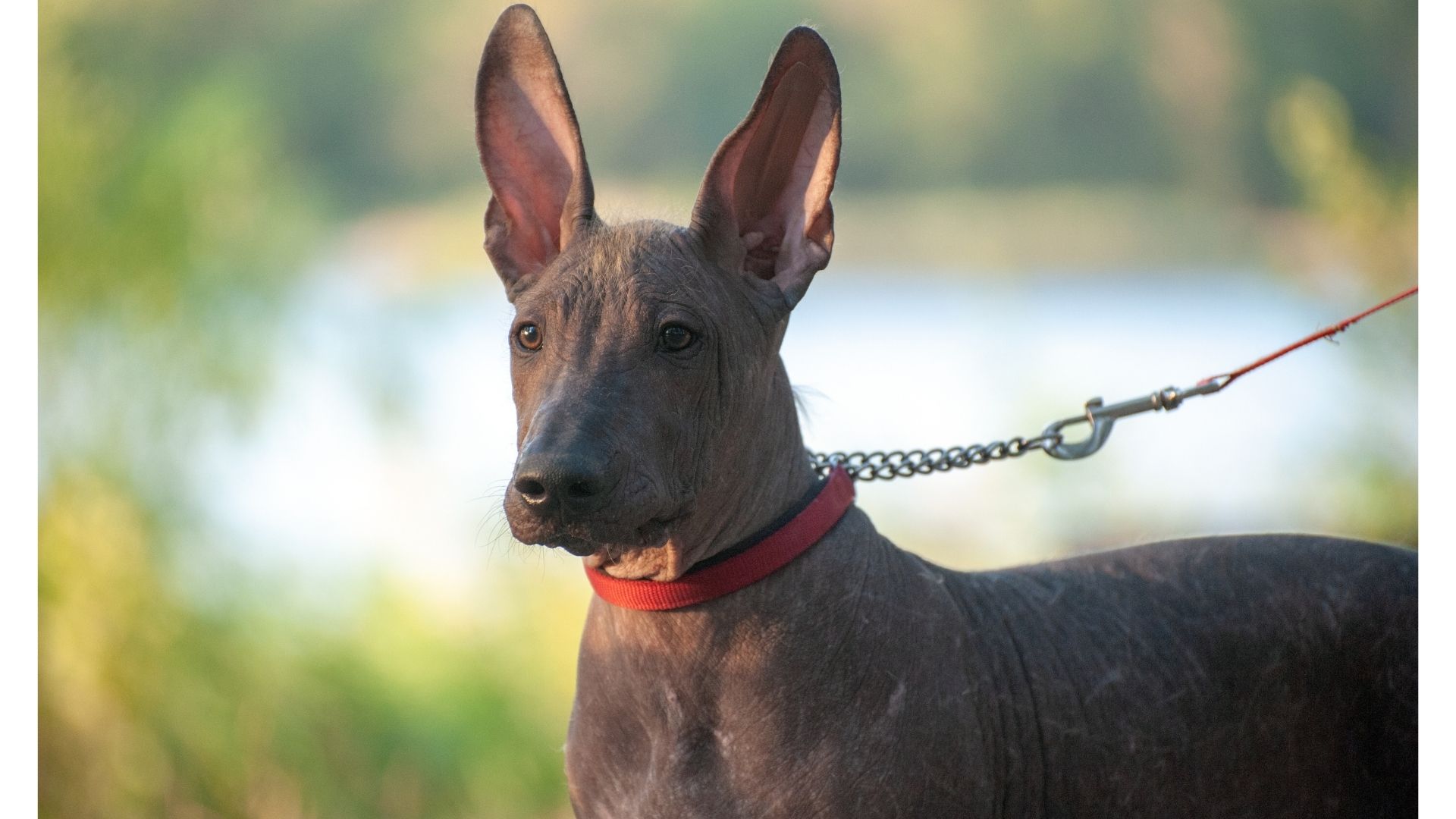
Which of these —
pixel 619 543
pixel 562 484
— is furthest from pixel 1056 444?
pixel 562 484

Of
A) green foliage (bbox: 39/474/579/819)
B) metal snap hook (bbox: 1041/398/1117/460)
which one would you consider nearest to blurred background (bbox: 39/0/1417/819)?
green foliage (bbox: 39/474/579/819)

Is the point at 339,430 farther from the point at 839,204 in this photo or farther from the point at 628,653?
the point at 628,653

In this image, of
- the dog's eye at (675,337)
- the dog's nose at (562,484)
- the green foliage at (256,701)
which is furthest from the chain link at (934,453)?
the green foliage at (256,701)

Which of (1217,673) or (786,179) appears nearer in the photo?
(786,179)

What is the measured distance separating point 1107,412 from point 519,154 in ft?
4.20

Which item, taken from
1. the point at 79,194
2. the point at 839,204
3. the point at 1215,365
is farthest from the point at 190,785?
the point at 1215,365

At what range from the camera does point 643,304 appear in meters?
2.00

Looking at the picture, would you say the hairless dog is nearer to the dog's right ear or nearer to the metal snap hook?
the dog's right ear

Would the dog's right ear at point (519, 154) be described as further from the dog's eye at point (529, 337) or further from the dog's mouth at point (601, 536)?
the dog's mouth at point (601, 536)

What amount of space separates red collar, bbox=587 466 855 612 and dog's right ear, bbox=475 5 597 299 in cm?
55

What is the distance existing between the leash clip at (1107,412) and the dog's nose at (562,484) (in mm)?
1210

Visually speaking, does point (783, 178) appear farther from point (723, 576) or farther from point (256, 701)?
point (256, 701)

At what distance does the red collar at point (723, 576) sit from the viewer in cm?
211

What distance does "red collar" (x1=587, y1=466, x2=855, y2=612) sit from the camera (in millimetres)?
2113
